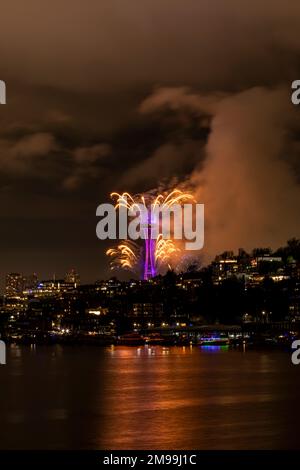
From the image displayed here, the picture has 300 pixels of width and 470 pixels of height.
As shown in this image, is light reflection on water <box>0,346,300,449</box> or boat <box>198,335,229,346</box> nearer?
light reflection on water <box>0,346,300,449</box>

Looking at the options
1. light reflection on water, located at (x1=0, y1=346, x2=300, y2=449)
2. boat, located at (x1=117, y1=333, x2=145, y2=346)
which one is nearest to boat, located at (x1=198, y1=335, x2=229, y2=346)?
boat, located at (x1=117, y1=333, x2=145, y2=346)

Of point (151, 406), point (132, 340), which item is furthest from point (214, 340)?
point (151, 406)

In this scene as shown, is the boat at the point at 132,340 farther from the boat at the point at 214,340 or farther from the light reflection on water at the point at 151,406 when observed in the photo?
the light reflection on water at the point at 151,406

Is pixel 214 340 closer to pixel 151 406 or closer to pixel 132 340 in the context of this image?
pixel 132 340

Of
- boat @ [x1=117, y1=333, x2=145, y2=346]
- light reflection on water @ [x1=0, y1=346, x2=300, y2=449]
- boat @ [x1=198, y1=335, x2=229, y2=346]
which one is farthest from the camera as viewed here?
boat @ [x1=117, y1=333, x2=145, y2=346]

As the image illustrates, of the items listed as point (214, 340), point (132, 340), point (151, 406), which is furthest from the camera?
point (132, 340)

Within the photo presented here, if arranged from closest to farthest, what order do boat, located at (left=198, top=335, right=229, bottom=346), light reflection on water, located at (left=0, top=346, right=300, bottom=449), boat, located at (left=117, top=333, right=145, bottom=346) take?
light reflection on water, located at (left=0, top=346, right=300, bottom=449)
boat, located at (left=198, top=335, right=229, bottom=346)
boat, located at (left=117, top=333, right=145, bottom=346)

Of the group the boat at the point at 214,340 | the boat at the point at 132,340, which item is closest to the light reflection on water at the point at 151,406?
the boat at the point at 214,340

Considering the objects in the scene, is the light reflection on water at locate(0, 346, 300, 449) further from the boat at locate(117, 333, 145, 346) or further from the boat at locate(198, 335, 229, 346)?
the boat at locate(117, 333, 145, 346)

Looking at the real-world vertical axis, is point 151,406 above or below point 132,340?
below
